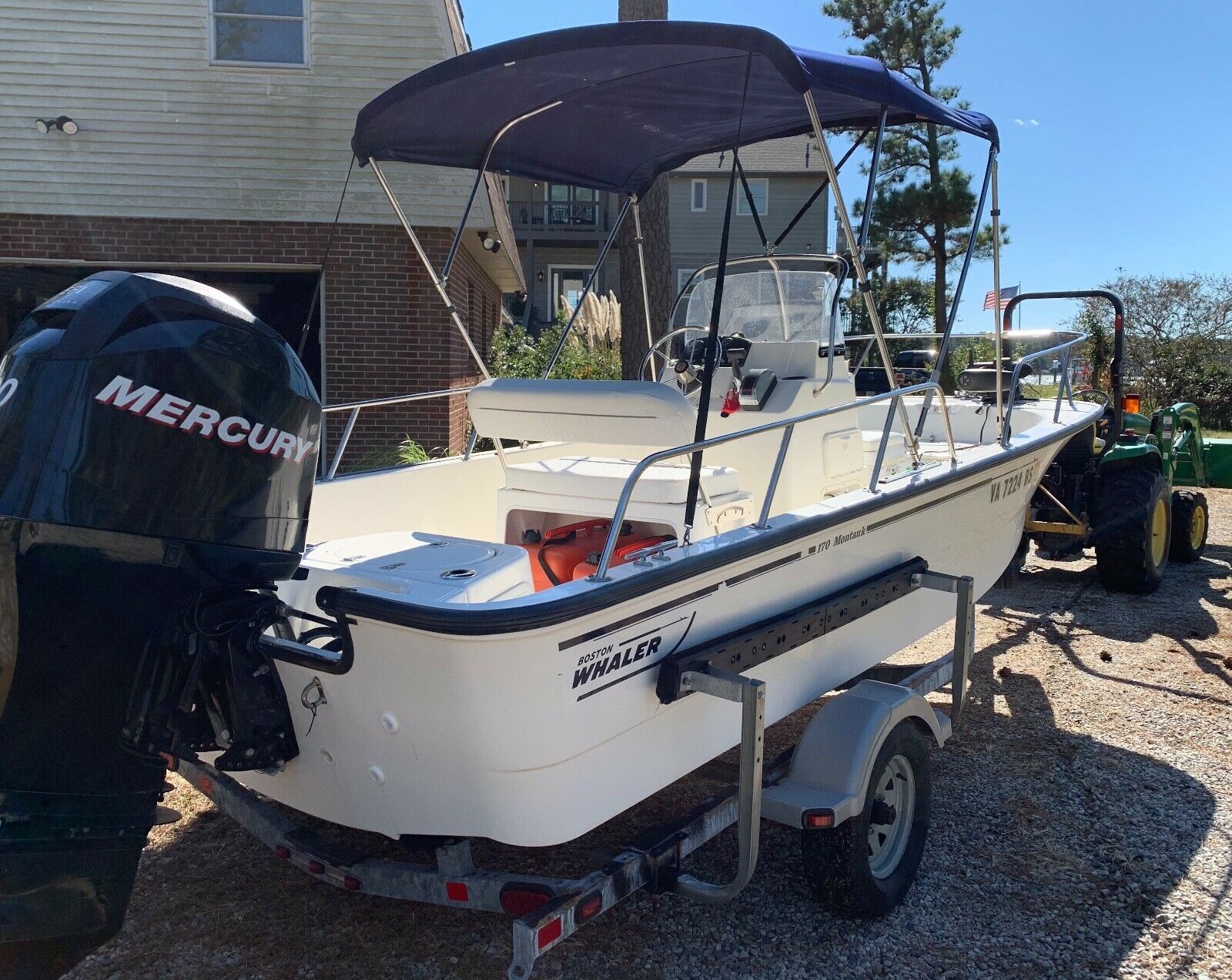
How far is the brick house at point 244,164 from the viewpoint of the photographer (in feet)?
30.5

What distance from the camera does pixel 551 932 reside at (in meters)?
2.33

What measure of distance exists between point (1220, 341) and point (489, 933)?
59.0ft

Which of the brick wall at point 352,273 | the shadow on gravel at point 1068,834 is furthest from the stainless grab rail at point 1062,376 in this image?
the brick wall at point 352,273

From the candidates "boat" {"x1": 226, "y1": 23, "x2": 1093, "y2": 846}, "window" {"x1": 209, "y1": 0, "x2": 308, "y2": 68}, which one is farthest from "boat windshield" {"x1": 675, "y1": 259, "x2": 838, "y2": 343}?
"window" {"x1": 209, "y1": 0, "x2": 308, "y2": 68}

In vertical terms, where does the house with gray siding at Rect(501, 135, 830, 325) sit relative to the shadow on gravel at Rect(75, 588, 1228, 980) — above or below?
above

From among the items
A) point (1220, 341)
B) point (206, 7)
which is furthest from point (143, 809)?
point (1220, 341)

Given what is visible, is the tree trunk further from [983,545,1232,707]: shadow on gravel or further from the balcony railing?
the balcony railing

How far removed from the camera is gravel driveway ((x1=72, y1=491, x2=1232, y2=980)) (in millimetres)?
2859

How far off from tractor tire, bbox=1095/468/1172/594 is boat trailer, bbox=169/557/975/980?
3939 mm

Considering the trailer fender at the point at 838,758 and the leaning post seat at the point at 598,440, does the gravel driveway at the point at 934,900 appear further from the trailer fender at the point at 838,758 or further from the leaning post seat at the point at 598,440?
Result: the leaning post seat at the point at 598,440

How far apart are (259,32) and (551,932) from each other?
9.45 m

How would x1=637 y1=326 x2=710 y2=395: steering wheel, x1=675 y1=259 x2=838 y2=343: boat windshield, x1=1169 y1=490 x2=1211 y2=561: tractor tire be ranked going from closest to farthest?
x1=637 y1=326 x2=710 y2=395: steering wheel < x1=675 y1=259 x2=838 y2=343: boat windshield < x1=1169 y1=490 x2=1211 y2=561: tractor tire

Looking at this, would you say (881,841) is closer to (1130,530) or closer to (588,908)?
(588,908)

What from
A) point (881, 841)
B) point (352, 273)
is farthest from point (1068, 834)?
point (352, 273)
